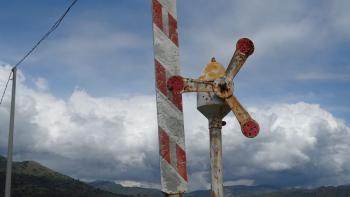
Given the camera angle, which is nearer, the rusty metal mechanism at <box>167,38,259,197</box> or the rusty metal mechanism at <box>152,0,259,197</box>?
the rusty metal mechanism at <box>152,0,259,197</box>

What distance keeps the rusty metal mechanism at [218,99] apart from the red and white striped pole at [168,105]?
0.32ft

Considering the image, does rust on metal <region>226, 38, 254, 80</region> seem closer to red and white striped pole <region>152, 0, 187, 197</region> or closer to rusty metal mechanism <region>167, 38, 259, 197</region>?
rusty metal mechanism <region>167, 38, 259, 197</region>

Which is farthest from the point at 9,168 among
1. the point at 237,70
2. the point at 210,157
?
the point at 237,70

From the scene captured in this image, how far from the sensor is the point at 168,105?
13.4 feet

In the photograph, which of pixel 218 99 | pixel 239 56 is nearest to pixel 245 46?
pixel 239 56

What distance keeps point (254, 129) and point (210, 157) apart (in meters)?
1.41

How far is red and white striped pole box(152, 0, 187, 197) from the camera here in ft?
13.0

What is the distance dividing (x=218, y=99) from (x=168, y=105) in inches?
59.9

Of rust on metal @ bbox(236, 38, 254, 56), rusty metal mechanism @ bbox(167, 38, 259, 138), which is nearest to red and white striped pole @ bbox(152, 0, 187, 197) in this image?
rusty metal mechanism @ bbox(167, 38, 259, 138)

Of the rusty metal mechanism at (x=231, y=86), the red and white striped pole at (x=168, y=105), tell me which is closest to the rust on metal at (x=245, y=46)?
the rusty metal mechanism at (x=231, y=86)

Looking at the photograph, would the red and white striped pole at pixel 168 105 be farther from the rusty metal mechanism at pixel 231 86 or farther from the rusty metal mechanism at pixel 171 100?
the rusty metal mechanism at pixel 231 86

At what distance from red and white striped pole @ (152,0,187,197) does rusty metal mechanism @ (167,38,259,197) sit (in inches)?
3.9

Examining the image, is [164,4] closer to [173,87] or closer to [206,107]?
[173,87]

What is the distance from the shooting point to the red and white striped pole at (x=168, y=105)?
3957 millimetres
